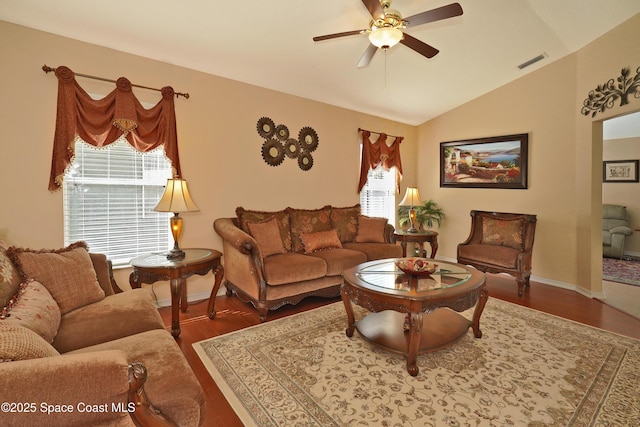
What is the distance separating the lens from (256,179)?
413cm

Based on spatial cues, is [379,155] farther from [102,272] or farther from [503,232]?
[102,272]

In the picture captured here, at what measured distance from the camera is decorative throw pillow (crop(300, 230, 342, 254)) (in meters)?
4.04

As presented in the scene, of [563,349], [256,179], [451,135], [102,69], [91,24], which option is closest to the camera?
[563,349]

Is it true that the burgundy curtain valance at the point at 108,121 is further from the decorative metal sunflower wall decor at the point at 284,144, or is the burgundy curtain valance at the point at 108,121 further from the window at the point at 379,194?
the window at the point at 379,194

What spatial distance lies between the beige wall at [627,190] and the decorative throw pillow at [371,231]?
5297 millimetres

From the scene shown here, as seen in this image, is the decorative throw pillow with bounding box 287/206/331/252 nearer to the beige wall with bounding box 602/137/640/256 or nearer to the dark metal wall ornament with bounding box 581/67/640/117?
the dark metal wall ornament with bounding box 581/67/640/117

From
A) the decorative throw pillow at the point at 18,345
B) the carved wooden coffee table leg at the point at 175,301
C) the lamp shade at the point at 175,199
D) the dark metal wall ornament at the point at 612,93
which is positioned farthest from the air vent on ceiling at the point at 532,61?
the decorative throw pillow at the point at 18,345

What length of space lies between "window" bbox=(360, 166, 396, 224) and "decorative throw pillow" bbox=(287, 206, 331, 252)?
3.63 feet

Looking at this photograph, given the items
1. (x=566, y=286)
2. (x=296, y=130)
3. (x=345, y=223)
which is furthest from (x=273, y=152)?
(x=566, y=286)

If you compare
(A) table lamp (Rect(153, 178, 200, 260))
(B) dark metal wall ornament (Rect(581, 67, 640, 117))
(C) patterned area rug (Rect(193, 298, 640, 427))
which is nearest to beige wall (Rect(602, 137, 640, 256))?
(B) dark metal wall ornament (Rect(581, 67, 640, 117))

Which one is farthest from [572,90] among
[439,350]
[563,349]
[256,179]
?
[256,179]

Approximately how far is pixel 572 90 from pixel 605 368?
142 inches

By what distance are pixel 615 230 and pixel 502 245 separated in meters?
3.29

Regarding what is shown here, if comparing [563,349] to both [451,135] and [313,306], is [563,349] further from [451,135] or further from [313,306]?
[451,135]
